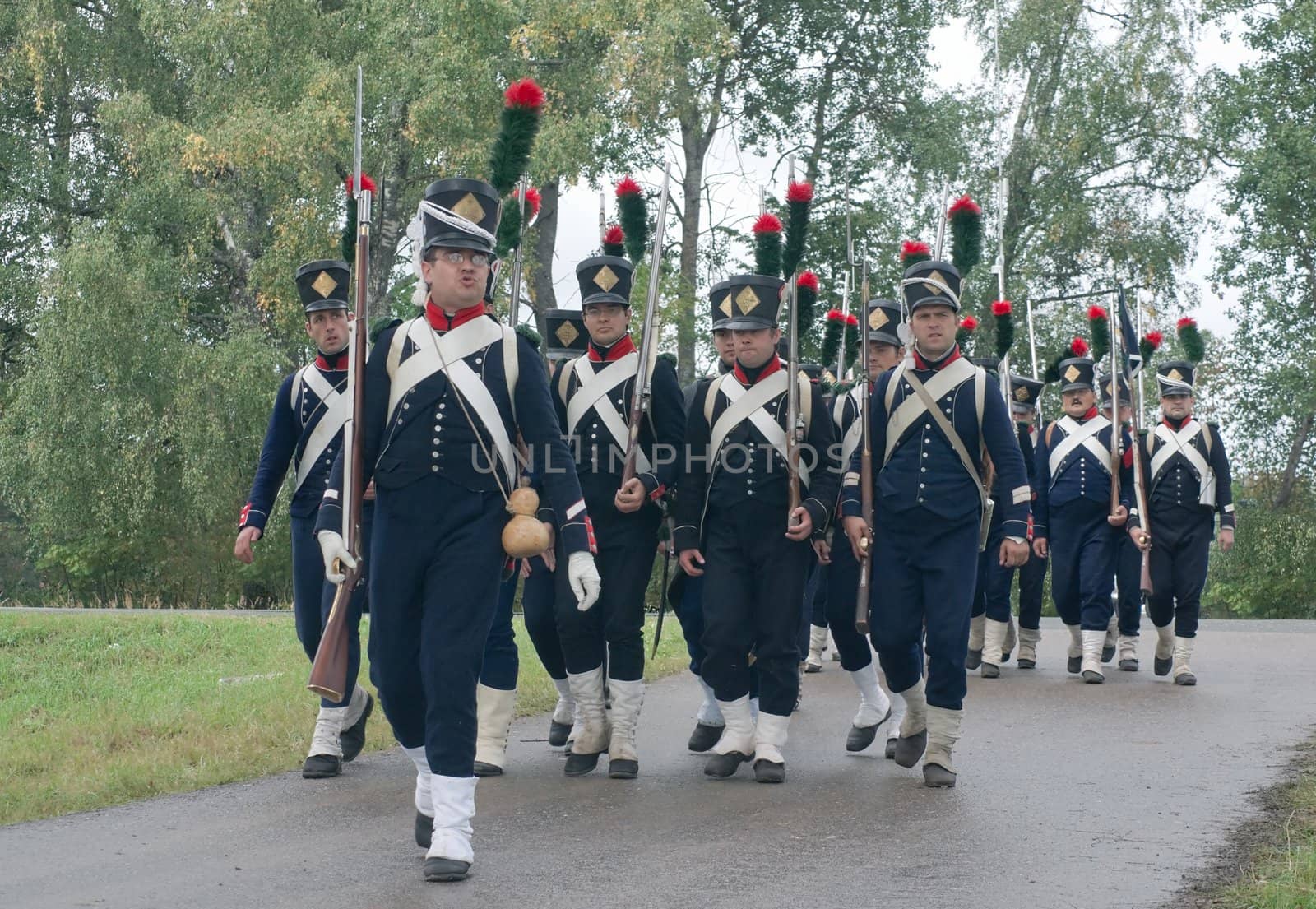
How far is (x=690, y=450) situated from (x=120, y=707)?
4911 mm

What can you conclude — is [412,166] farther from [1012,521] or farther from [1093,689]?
[1012,521]

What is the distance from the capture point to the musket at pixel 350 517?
6047mm

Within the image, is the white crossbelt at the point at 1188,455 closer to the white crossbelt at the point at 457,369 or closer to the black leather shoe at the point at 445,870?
the white crossbelt at the point at 457,369

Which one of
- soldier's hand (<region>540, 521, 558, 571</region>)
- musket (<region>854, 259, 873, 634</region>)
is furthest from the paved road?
soldier's hand (<region>540, 521, 558, 571</region>)

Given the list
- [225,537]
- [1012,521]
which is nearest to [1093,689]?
[1012,521]

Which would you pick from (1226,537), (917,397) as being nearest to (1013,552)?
(917,397)

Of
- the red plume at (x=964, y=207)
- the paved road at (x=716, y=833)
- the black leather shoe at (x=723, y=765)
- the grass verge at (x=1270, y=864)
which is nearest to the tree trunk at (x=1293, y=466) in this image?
the paved road at (x=716, y=833)

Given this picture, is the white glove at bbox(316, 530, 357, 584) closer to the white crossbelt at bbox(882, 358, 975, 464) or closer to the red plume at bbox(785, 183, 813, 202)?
the white crossbelt at bbox(882, 358, 975, 464)

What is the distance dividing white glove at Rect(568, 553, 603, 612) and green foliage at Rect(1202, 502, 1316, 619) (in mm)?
25271

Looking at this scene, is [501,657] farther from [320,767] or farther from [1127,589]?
[1127,589]

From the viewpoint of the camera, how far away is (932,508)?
26.5 ft

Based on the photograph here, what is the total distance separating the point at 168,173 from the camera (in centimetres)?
2628

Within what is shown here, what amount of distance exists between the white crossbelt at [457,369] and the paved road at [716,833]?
1516 mm

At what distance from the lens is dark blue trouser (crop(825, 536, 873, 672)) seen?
9.10 meters
